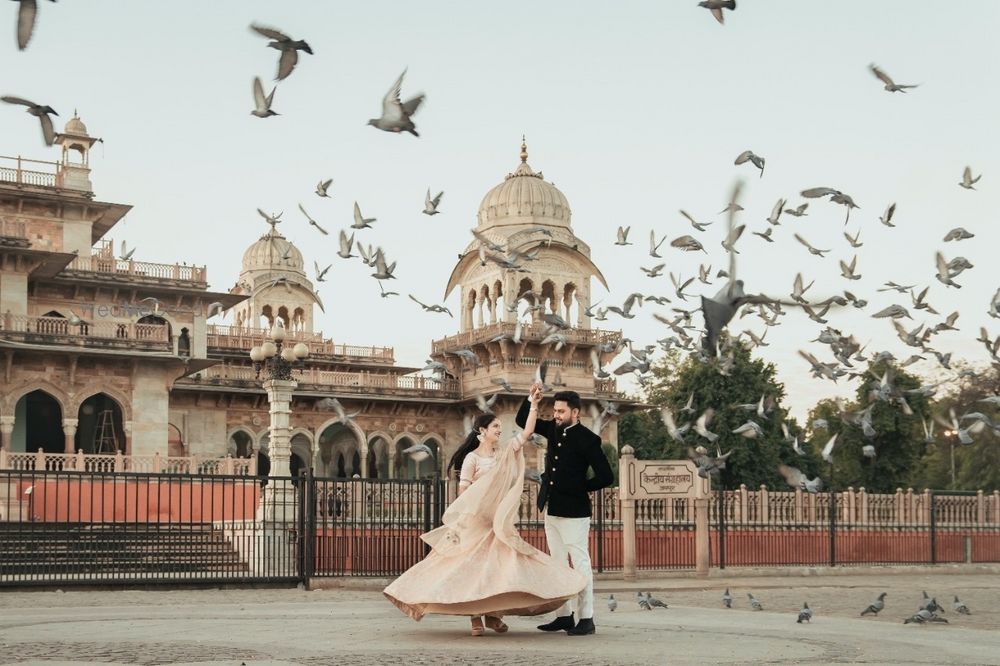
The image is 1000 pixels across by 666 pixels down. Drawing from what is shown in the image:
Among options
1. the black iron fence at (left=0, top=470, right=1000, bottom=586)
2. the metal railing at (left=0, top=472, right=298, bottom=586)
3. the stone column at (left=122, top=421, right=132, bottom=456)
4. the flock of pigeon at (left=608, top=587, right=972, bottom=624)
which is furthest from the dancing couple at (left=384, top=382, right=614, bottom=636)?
the stone column at (left=122, top=421, right=132, bottom=456)

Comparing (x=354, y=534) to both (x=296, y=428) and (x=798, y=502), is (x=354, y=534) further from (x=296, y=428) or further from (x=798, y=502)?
(x=296, y=428)

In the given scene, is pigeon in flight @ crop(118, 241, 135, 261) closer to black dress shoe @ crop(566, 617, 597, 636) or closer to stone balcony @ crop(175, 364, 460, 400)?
stone balcony @ crop(175, 364, 460, 400)

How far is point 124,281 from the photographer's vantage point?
1484 inches

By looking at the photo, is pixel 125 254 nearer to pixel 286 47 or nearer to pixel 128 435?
pixel 128 435

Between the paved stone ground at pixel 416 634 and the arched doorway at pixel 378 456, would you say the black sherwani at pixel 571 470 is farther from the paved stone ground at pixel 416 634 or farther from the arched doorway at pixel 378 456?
the arched doorway at pixel 378 456

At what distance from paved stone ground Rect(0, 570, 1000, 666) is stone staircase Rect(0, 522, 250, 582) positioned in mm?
1671

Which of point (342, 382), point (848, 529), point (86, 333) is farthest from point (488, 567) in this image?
point (342, 382)

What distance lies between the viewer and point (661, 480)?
21.7m

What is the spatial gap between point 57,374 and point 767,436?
77.6ft

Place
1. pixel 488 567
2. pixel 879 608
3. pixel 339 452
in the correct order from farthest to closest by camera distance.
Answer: pixel 339 452, pixel 879 608, pixel 488 567

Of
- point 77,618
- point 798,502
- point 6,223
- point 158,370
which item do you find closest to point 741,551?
point 798,502

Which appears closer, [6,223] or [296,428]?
[6,223]

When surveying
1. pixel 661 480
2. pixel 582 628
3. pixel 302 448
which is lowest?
pixel 582 628

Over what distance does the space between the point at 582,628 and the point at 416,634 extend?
110 cm
